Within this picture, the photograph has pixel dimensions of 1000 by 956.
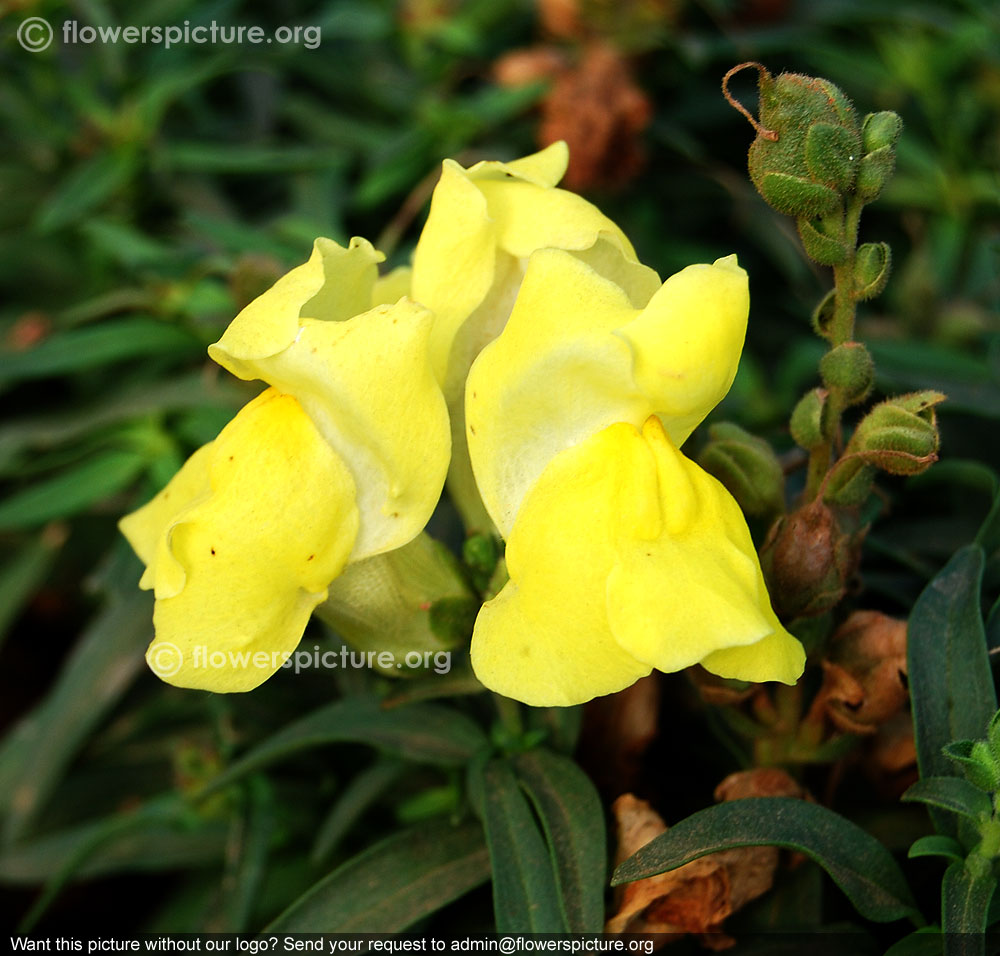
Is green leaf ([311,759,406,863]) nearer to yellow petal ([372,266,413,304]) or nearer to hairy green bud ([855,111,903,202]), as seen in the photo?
yellow petal ([372,266,413,304])

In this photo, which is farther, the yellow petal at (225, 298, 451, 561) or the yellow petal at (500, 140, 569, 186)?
the yellow petal at (500, 140, 569, 186)

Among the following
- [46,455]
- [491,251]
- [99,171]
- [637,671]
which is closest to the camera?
[637,671]

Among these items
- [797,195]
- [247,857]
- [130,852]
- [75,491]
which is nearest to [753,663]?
[797,195]

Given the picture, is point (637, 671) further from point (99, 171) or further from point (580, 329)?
point (99, 171)

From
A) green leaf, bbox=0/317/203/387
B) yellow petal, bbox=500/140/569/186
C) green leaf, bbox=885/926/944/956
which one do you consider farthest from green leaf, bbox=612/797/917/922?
green leaf, bbox=0/317/203/387

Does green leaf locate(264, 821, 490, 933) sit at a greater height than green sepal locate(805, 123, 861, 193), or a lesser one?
lesser

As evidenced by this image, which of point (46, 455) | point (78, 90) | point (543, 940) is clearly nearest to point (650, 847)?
point (543, 940)

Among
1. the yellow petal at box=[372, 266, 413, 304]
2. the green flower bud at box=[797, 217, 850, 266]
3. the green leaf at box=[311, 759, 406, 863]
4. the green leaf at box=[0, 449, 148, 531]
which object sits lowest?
the green leaf at box=[311, 759, 406, 863]
